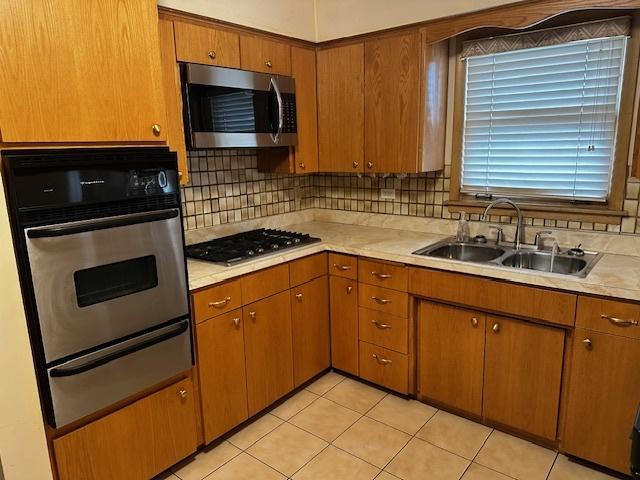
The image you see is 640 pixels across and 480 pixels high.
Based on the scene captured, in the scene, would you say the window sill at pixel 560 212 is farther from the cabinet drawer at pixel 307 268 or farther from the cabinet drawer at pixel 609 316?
the cabinet drawer at pixel 307 268

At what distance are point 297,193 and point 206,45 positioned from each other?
135 centimetres

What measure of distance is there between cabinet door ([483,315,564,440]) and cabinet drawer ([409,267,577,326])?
0.30 feet

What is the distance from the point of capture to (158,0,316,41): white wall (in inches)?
87.4

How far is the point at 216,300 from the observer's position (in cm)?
217

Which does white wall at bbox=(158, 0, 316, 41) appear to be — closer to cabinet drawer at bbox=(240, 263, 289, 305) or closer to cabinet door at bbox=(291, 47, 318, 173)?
cabinet door at bbox=(291, 47, 318, 173)

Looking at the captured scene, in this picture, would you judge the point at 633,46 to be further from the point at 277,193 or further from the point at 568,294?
the point at 277,193

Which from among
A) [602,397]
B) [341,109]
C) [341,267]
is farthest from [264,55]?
[602,397]

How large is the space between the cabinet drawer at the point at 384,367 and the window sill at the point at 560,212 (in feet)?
3.30

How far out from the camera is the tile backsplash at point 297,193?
8.69 feet

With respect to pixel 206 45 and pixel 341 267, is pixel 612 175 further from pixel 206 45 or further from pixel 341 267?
pixel 206 45

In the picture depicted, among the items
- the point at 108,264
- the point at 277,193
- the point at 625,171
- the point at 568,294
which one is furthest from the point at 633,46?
the point at 108,264

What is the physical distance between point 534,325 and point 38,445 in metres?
2.11

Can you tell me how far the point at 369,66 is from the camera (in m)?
2.73

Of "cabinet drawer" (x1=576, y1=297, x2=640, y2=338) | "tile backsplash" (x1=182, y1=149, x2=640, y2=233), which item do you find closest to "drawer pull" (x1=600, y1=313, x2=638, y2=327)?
"cabinet drawer" (x1=576, y1=297, x2=640, y2=338)
